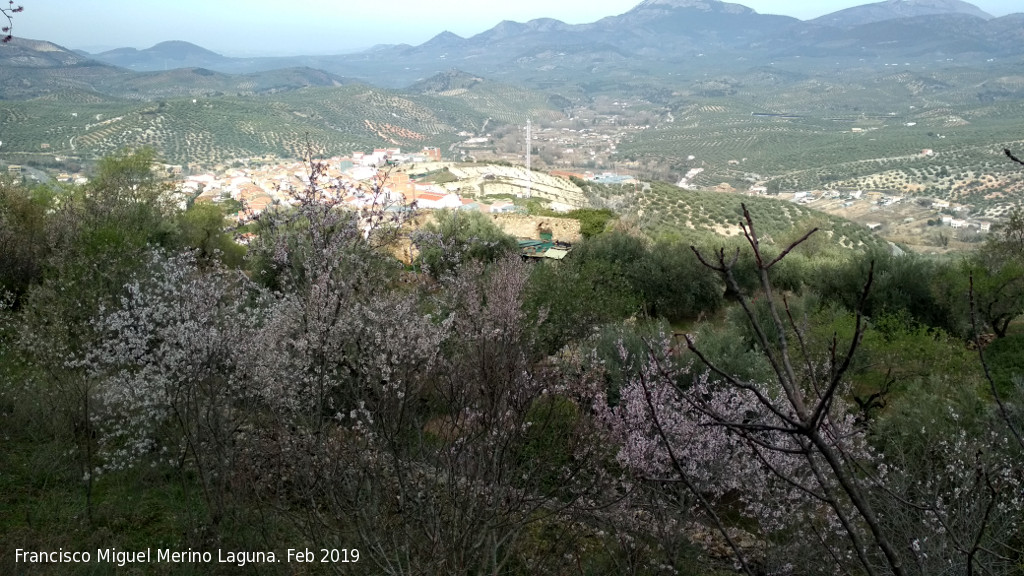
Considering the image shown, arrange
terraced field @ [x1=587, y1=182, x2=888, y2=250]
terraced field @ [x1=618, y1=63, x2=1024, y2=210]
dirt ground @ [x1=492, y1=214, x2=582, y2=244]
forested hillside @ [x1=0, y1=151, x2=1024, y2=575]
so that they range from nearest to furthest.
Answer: forested hillside @ [x1=0, y1=151, x2=1024, y2=575]
dirt ground @ [x1=492, y1=214, x2=582, y2=244]
terraced field @ [x1=587, y1=182, x2=888, y2=250]
terraced field @ [x1=618, y1=63, x2=1024, y2=210]

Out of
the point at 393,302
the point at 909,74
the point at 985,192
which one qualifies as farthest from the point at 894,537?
the point at 909,74

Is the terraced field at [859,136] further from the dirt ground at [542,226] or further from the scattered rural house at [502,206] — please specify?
the dirt ground at [542,226]

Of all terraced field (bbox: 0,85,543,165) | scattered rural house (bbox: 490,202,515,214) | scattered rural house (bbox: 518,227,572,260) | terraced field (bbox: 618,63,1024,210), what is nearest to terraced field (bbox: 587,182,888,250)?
scattered rural house (bbox: 490,202,515,214)

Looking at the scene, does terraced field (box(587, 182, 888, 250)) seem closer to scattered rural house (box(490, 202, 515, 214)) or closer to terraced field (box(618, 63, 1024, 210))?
scattered rural house (box(490, 202, 515, 214))

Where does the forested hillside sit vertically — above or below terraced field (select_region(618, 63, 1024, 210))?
below

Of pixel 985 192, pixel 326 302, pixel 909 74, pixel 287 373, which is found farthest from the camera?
pixel 909 74

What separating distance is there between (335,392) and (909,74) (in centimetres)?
16568

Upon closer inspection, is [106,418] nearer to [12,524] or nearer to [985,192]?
[12,524]

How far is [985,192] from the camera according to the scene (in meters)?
47.5

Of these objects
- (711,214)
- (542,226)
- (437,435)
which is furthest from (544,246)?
(437,435)

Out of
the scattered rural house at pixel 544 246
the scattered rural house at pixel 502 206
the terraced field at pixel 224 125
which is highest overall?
the terraced field at pixel 224 125

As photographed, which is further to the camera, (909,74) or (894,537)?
(909,74)

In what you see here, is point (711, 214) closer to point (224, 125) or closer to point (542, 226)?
point (542, 226)

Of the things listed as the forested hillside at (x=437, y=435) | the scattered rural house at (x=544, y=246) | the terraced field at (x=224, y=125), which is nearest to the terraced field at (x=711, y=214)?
the scattered rural house at (x=544, y=246)
